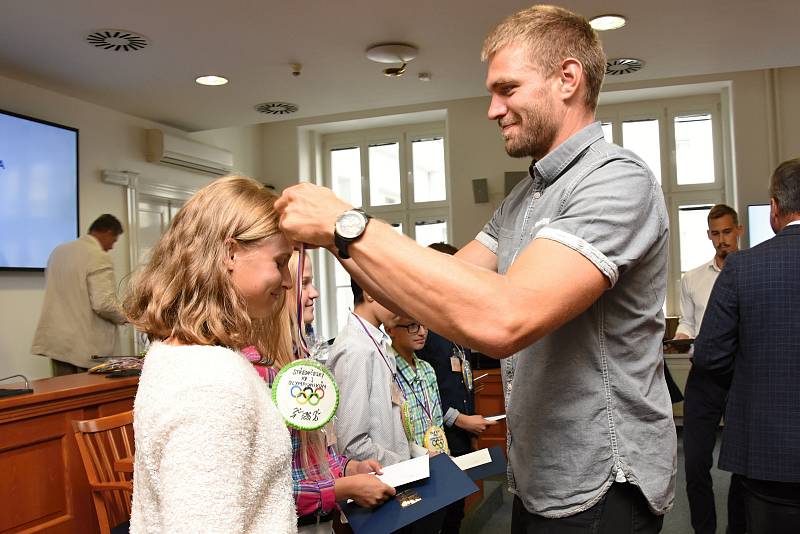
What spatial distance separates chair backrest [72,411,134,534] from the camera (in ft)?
8.16

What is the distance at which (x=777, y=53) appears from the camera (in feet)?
17.6

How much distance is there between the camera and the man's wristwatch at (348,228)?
3.39 feet

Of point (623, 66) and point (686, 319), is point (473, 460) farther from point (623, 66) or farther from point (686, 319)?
point (623, 66)

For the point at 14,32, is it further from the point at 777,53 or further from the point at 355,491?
the point at 777,53

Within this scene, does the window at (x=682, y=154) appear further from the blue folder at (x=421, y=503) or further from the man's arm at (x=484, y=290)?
the man's arm at (x=484, y=290)

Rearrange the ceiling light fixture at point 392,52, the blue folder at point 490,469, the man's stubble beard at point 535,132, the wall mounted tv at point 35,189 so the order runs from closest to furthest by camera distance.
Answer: the man's stubble beard at point 535,132, the blue folder at point 490,469, the ceiling light fixture at point 392,52, the wall mounted tv at point 35,189

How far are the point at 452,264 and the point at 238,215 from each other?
382 mm

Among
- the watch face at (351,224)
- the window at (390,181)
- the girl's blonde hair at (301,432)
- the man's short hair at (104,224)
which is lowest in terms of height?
the girl's blonde hair at (301,432)

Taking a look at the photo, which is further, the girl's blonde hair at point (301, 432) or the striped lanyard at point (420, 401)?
the striped lanyard at point (420, 401)

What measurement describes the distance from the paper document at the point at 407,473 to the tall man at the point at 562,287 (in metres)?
0.39

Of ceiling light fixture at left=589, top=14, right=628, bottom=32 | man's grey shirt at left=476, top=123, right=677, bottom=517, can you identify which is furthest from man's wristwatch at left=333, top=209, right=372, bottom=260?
ceiling light fixture at left=589, top=14, right=628, bottom=32

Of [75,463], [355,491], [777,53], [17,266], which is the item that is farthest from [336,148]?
[355,491]

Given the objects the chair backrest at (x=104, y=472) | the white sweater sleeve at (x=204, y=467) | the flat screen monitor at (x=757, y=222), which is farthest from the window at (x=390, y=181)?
the white sweater sleeve at (x=204, y=467)

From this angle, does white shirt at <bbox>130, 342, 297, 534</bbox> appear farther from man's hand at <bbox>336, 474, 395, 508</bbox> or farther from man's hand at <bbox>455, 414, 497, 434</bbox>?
man's hand at <bbox>455, 414, 497, 434</bbox>
